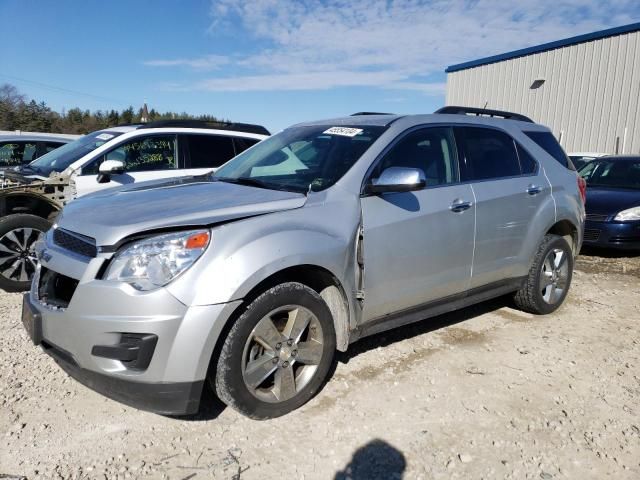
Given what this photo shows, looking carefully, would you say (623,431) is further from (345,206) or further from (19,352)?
(19,352)

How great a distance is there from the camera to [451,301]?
405cm

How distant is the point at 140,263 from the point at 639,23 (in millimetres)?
17778

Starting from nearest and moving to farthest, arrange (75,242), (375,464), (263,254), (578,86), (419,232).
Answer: (375,464), (263,254), (75,242), (419,232), (578,86)

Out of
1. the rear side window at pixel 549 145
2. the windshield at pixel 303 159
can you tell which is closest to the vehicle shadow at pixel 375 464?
the windshield at pixel 303 159

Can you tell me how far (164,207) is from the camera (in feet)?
9.74

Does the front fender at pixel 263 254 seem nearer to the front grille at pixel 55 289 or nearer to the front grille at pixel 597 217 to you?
the front grille at pixel 55 289

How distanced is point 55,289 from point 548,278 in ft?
13.4

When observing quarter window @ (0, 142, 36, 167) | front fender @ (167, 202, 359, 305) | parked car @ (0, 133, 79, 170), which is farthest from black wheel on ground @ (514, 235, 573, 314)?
quarter window @ (0, 142, 36, 167)

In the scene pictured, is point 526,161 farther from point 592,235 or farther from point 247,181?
point 592,235

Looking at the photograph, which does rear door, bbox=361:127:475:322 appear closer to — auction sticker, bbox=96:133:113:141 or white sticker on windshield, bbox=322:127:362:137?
white sticker on windshield, bbox=322:127:362:137

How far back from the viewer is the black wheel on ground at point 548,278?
15.6 feet

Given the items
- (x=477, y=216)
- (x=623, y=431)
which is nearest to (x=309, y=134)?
(x=477, y=216)

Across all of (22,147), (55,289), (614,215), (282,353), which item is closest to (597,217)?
(614,215)

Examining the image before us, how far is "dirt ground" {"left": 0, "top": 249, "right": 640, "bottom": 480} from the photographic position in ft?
8.71
